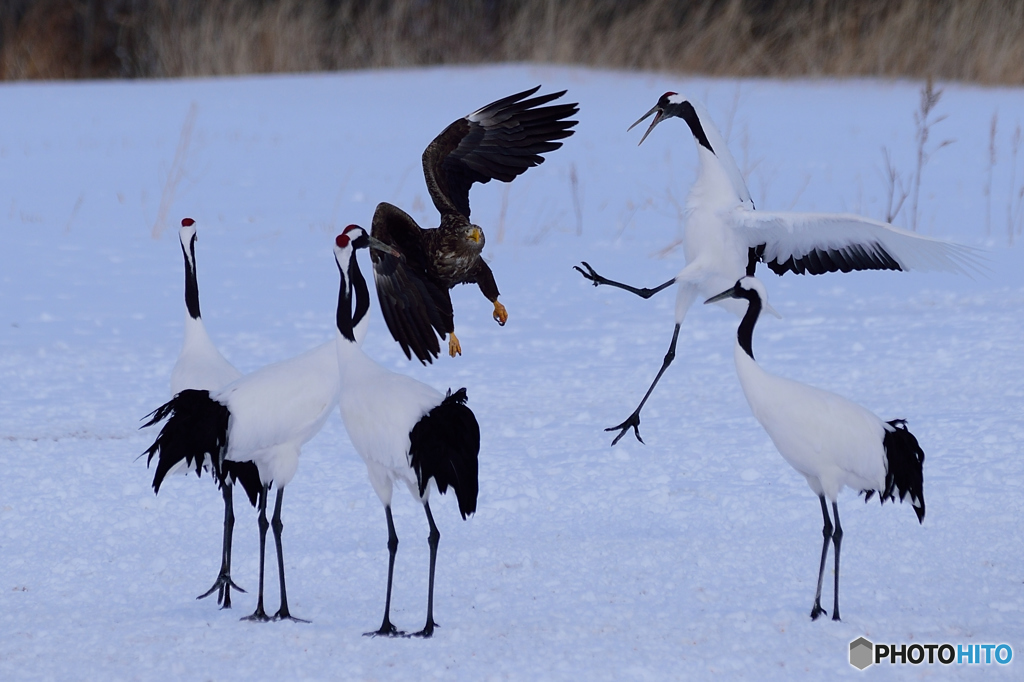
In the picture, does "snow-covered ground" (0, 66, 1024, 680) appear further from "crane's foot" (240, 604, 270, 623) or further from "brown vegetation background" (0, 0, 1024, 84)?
"brown vegetation background" (0, 0, 1024, 84)

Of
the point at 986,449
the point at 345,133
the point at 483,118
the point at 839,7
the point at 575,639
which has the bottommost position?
the point at 575,639

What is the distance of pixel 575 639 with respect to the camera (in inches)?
151

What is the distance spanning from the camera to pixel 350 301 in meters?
4.09

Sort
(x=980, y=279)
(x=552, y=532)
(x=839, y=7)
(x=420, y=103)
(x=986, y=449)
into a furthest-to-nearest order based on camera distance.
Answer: (x=839, y=7), (x=420, y=103), (x=980, y=279), (x=986, y=449), (x=552, y=532)

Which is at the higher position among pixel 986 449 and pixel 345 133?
pixel 345 133

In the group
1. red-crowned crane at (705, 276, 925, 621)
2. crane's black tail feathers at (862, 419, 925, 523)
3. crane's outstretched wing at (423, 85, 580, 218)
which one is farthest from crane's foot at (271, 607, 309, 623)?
crane's outstretched wing at (423, 85, 580, 218)

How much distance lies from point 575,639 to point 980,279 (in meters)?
5.96

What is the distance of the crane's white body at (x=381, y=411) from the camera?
3.90 meters

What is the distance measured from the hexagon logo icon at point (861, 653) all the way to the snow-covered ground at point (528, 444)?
0.07m

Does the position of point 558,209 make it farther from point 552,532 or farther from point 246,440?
point 246,440

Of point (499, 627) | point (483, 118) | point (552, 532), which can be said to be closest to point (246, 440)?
point (499, 627)

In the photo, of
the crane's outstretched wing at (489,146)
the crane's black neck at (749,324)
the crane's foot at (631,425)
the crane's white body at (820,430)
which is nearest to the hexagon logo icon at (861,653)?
the crane's white body at (820,430)

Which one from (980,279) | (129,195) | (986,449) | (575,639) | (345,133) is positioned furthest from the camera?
(345,133)

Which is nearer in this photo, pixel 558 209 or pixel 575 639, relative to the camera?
pixel 575 639
